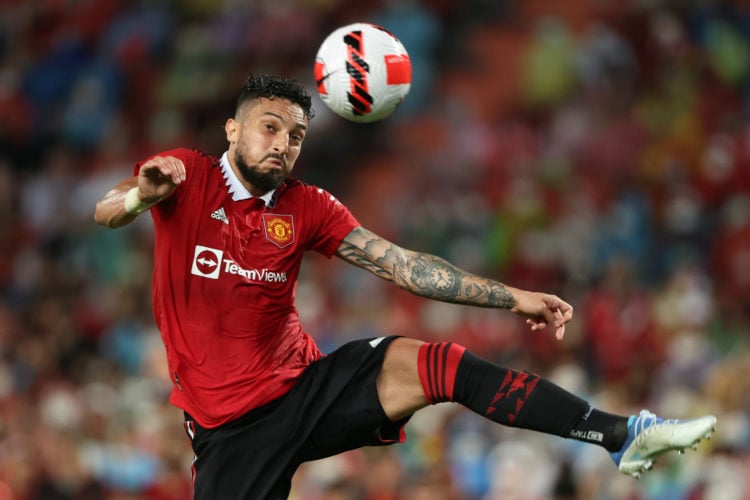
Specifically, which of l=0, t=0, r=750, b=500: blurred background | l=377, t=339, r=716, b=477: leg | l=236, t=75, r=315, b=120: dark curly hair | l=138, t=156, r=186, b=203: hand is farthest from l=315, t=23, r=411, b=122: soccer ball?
l=0, t=0, r=750, b=500: blurred background

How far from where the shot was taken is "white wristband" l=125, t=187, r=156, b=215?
193 inches

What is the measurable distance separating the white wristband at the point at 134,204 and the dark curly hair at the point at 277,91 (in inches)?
30.1

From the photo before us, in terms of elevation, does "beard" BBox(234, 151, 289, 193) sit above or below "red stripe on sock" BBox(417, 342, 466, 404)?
above

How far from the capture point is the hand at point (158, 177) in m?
4.74

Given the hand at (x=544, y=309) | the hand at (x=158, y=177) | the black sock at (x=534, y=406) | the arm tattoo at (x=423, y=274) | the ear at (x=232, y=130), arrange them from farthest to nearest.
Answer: the ear at (x=232, y=130) < the arm tattoo at (x=423, y=274) < the hand at (x=544, y=309) < the black sock at (x=534, y=406) < the hand at (x=158, y=177)

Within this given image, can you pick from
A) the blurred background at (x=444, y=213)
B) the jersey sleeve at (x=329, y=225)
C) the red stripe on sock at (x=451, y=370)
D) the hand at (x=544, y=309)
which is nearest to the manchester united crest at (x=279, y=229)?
the jersey sleeve at (x=329, y=225)

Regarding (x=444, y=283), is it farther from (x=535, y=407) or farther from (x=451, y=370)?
(x=535, y=407)

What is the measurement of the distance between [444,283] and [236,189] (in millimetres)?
1035

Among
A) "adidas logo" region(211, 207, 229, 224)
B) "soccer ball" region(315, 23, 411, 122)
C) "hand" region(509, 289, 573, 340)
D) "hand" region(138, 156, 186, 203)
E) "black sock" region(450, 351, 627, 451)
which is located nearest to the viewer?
"hand" region(138, 156, 186, 203)

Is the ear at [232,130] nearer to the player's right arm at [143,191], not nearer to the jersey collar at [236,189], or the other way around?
the jersey collar at [236,189]

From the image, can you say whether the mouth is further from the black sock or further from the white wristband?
A: the black sock

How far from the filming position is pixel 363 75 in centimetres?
565

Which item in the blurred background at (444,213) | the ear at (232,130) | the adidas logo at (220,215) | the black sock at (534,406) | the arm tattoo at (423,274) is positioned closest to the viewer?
the black sock at (534,406)

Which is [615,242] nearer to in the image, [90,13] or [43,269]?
[43,269]
